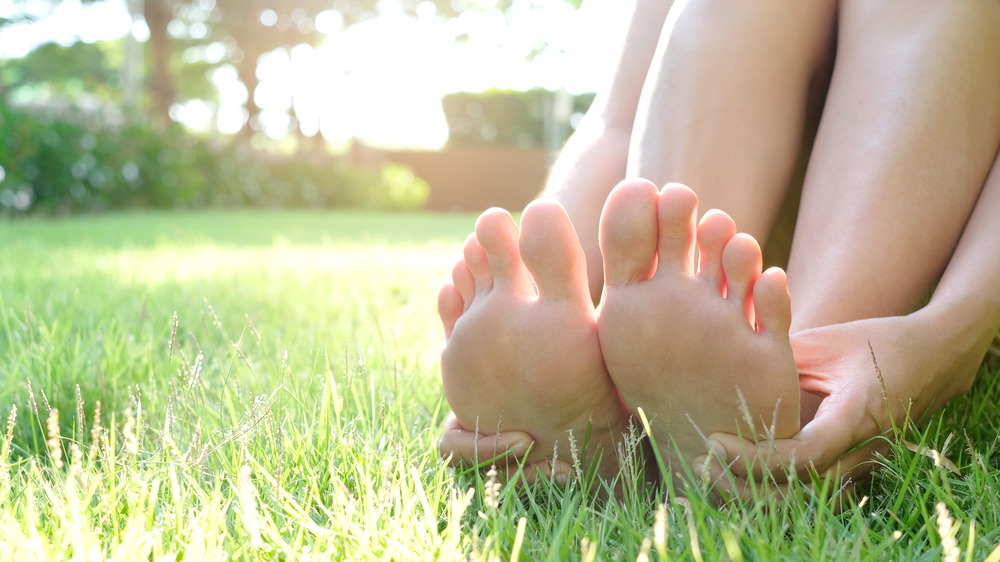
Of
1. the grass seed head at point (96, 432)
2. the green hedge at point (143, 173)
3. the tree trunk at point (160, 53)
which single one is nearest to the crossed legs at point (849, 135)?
the grass seed head at point (96, 432)

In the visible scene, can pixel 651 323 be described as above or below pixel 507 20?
below

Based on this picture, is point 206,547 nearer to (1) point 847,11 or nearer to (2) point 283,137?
(1) point 847,11

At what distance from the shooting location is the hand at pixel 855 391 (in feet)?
2.23

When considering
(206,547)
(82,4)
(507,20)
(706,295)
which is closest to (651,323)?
(706,295)

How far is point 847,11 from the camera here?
3.22 feet

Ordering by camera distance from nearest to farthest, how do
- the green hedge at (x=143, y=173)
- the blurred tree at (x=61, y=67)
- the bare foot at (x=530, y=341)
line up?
the bare foot at (x=530, y=341)
the green hedge at (x=143, y=173)
the blurred tree at (x=61, y=67)

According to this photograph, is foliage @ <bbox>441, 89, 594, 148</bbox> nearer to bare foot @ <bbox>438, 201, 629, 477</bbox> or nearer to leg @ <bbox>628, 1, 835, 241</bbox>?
leg @ <bbox>628, 1, 835, 241</bbox>

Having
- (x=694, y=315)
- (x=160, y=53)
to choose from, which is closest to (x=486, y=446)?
(x=694, y=315)

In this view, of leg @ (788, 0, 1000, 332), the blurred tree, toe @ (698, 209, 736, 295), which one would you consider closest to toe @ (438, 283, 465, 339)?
toe @ (698, 209, 736, 295)

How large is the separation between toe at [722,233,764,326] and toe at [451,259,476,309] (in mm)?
→ 227

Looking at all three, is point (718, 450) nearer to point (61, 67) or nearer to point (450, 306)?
point (450, 306)

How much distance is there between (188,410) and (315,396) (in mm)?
169

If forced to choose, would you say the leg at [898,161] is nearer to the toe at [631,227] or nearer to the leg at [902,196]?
the leg at [902,196]

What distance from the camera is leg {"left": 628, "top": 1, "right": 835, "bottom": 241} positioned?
894mm
